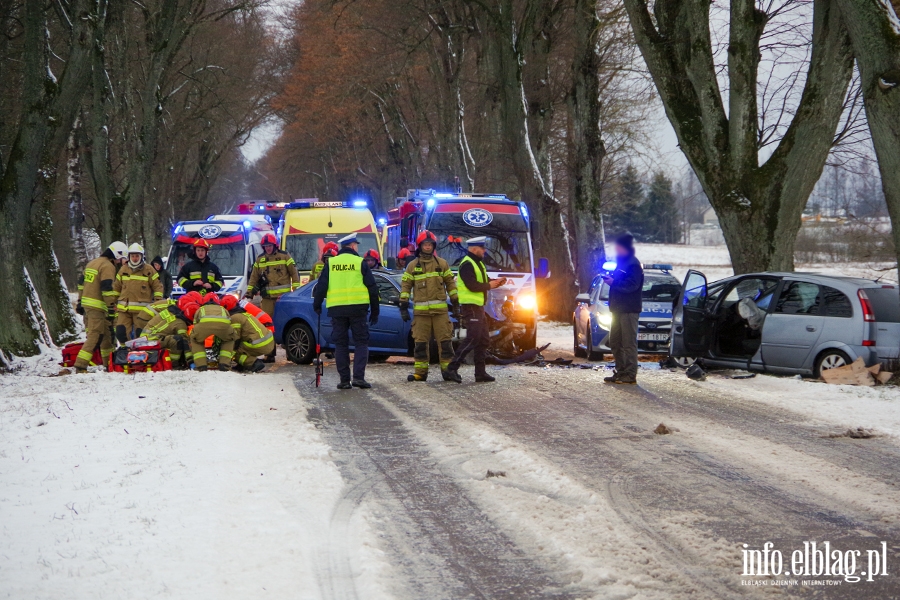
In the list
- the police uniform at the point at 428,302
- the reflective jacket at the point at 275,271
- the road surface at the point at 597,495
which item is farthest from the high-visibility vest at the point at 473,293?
the reflective jacket at the point at 275,271

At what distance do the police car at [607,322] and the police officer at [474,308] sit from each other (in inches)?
164

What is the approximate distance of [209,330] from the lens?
13633 millimetres

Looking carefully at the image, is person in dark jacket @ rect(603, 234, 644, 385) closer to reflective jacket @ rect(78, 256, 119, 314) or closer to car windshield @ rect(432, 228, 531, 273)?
car windshield @ rect(432, 228, 531, 273)

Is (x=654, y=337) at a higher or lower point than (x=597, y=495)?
higher

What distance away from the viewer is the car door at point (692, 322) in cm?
1359

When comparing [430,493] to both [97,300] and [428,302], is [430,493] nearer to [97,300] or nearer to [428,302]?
[428,302]

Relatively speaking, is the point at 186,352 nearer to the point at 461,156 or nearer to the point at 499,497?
the point at 499,497

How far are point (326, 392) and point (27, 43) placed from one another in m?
9.05

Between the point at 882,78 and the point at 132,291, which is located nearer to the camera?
the point at 882,78

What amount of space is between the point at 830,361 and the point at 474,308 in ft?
14.6

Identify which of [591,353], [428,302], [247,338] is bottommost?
[591,353]

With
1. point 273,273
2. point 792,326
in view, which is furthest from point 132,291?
point 792,326

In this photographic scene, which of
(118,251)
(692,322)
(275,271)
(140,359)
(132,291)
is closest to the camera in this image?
(692,322)

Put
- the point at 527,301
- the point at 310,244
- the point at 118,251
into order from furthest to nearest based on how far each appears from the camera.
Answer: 1. the point at 310,244
2. the point at 527,301
3. the point at 118,251
